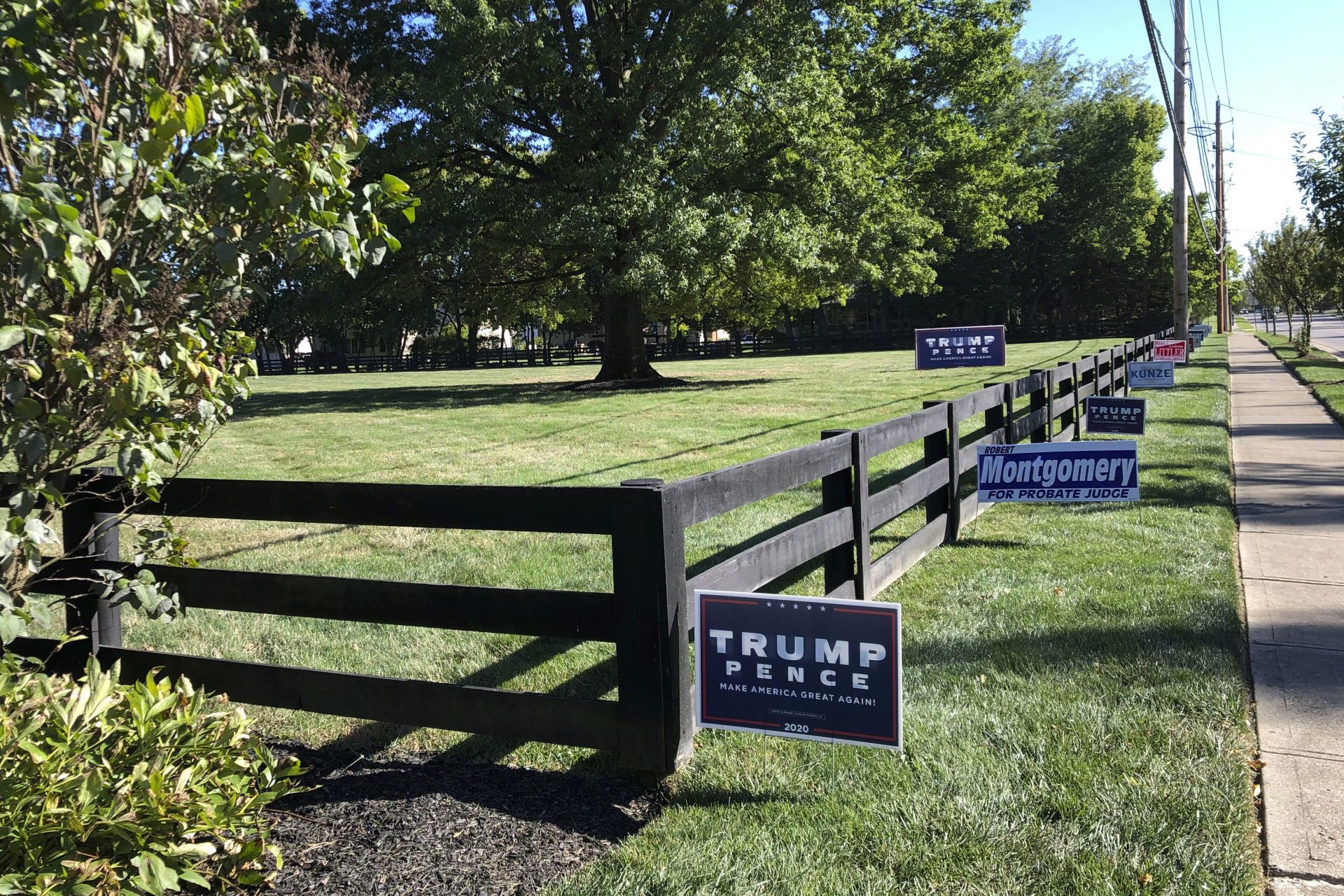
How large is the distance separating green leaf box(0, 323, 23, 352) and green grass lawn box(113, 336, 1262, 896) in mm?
2046

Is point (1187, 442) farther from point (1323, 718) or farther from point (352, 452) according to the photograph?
point (352, 452)

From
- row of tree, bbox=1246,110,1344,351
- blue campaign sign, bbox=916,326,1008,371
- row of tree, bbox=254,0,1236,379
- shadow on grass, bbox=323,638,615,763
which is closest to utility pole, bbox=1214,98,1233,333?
row of tree, bbox=1246,110,1344,351

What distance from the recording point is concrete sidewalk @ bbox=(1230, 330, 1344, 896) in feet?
10.8

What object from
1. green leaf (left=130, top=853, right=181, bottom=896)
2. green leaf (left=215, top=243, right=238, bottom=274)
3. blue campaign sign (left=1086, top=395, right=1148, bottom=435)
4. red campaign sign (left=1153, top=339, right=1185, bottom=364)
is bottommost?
green leaf (left=130, top=853, right=181, bottom=896)

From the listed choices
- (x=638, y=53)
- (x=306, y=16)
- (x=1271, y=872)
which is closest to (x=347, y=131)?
(x=1271, y=872)

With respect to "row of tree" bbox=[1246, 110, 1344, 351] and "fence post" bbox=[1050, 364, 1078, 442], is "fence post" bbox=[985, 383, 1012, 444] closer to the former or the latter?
"fence post" bbox=[1050, 364, 1078, 442]

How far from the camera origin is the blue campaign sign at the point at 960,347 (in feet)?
52.4

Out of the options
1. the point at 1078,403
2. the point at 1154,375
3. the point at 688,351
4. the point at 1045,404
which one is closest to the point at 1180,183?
the point at 1154,375

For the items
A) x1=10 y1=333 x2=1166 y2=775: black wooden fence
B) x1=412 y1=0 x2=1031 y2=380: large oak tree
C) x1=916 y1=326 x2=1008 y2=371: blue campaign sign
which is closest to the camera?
x1=10 y1=333 x2=1166 y2=775: black wooden fence

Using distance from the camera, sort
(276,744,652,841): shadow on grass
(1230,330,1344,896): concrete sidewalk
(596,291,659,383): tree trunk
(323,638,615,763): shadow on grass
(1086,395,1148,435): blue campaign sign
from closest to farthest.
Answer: (1230,330,1344,896): concrete sidewalk
(276,744,652,841): shadow on grass
(323,638,615,763): shadow on grass
(1086,395,1148,435): blue campaign sign
(596,291,659,383): tree trunk

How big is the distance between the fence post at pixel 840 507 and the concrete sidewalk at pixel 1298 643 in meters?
1.94

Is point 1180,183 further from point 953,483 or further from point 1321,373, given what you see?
point 953,483

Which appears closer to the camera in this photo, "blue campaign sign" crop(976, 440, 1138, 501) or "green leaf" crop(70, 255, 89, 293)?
"green leaf" crop(70, 255, 89, 293)

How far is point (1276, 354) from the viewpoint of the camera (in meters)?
36.2
